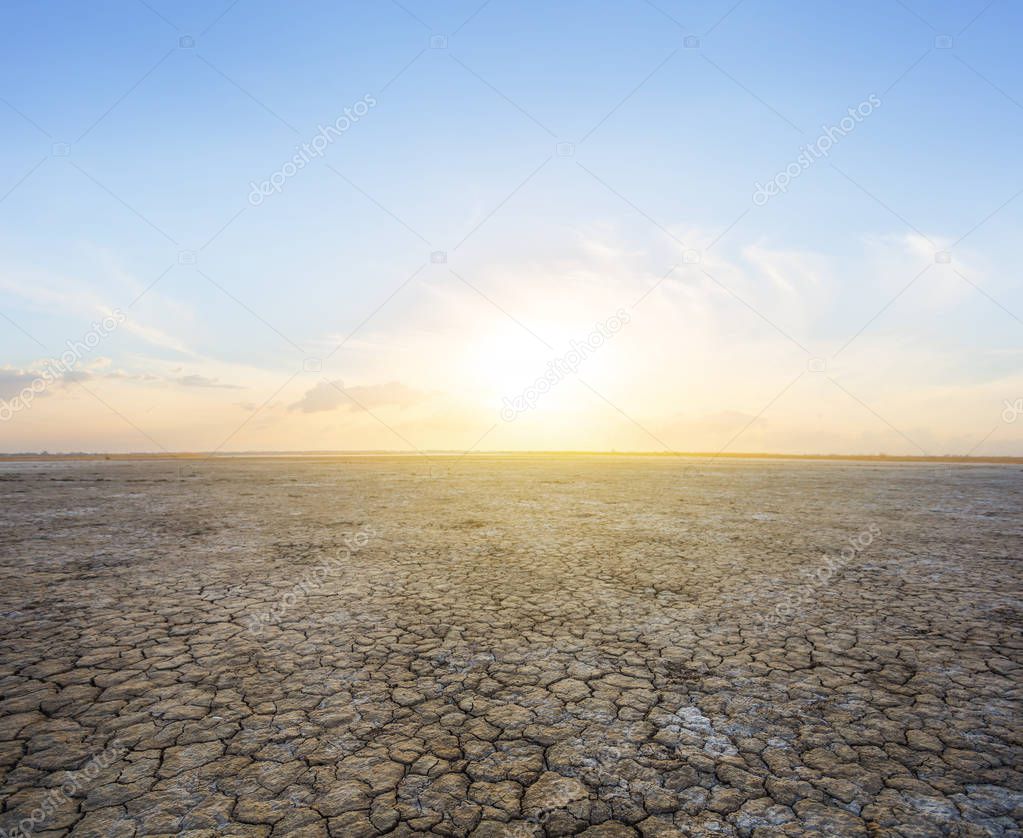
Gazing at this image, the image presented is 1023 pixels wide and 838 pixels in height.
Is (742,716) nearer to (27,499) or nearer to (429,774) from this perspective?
(429,774)

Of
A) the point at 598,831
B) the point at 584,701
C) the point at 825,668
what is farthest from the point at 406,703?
the point at 825,668

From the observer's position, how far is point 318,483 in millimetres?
23781

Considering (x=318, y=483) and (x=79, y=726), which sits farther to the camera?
(x=318, y=483)

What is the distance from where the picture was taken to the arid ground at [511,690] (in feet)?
9.29

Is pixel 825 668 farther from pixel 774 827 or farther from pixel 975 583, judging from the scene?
pixel 975 583

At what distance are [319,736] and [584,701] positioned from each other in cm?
183

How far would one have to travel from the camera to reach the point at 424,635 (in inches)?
209

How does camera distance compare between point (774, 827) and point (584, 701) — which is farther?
point (584, 701)

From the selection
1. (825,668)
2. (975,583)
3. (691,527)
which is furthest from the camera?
(691,527)

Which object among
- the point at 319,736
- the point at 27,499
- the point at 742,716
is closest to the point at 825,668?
the point at 742,716

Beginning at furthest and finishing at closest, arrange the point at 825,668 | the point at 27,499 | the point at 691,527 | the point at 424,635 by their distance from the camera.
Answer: the point at 27,499
the point at 691,527
the point at 424,635
the point at 825,668

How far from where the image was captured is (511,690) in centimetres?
416

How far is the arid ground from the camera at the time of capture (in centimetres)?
283

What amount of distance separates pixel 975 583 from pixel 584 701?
6.56m
